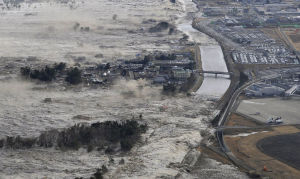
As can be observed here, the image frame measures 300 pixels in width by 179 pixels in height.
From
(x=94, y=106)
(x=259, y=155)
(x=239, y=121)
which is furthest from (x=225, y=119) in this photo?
(x=94, y=106)

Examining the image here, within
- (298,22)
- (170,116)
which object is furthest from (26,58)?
(298,22)

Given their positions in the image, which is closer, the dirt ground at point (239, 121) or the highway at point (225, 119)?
the highway at point (225, 119)

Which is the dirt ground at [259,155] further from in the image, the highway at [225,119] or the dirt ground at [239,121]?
the dirt ground at [239,121]

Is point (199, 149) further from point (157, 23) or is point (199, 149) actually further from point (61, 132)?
point (157, 23)

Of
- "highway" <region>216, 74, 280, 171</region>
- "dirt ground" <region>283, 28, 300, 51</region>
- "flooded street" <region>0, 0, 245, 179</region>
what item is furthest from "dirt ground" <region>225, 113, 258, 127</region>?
"dirt ground" <region>283, 28, 300, 51</region>

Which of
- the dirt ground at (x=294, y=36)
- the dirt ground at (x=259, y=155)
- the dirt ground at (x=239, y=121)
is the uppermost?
the dirt ground at (x=259, y=155)

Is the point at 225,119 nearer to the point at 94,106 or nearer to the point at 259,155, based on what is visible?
the point at 259,155

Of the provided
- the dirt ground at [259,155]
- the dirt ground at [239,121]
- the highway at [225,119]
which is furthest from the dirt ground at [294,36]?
the dirt ground at [259,155]

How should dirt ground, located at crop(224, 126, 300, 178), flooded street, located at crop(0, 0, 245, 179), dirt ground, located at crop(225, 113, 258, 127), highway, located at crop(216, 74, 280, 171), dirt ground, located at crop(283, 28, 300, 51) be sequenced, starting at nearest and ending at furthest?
dirt ground, located at crop(224, 126, 300, 178) < flooded street, located at crop(0, 0, 245, 179) < highway, located at crop(216, 74, 280, 171) < dirt ground, located at crop(225, 113, 258, 127) < dirt ground, located at crop(283, 28, 300, 51)

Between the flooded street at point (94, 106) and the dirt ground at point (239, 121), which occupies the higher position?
the dirt ground at point (239, 121)

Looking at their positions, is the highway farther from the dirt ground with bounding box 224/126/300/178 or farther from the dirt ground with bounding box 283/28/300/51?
the dirt ground with bounding box 283/28/300/51
